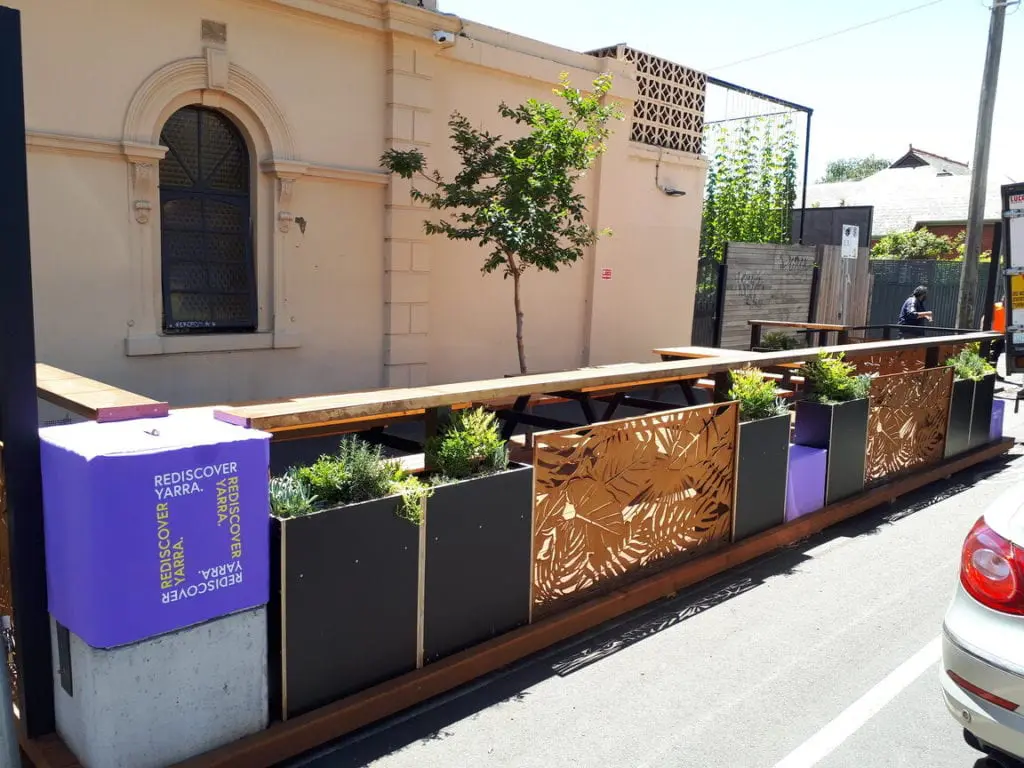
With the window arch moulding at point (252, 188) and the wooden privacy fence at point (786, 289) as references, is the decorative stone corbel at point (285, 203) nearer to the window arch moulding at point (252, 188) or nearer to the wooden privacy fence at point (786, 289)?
the window arch moulding at point (252, 188)

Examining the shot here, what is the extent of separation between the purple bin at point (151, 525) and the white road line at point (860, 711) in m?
2.41

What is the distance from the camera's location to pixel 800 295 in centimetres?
1700

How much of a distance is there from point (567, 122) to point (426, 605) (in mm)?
6817

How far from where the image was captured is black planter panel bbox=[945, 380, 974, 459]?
28.9 feet

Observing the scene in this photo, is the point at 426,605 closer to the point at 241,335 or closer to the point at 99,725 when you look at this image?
the point at 99,725

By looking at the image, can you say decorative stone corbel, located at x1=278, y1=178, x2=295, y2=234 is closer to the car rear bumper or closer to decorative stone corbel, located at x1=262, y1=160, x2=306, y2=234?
decorative stone corbel, located at x1=262, y1=160, x2=306, y2=234

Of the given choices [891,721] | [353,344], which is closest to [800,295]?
[353,344]

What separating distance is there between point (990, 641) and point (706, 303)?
12.3 metres

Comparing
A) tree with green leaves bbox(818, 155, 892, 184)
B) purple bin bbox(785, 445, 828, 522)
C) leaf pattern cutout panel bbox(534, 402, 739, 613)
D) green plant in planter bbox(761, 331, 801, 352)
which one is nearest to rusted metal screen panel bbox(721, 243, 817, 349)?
green plant in planter bbox(761, 331, 801, 352)

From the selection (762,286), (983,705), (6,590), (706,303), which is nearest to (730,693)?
(983,705)

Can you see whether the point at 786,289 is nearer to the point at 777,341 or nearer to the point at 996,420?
the point at 777,341

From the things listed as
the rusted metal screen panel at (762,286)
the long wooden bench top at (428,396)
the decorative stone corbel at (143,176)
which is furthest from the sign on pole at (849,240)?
the decorative stone corbel at (143,176)

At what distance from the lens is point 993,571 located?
3264 millimetres

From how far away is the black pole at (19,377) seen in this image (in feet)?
9.88
